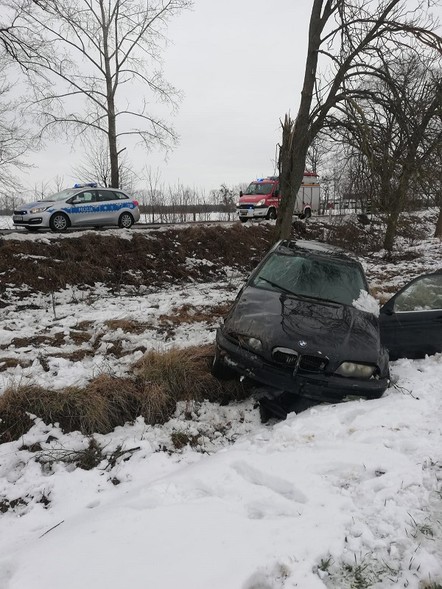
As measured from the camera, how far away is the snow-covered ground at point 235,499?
6.45 ft

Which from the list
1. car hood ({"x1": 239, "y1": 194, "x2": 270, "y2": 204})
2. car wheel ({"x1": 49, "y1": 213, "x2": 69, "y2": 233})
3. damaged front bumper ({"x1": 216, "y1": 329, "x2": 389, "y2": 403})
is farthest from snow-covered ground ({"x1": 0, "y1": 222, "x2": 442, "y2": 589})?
car hood ({"x1": 239, "y1": 194, "x2": 270, "y2": 204})

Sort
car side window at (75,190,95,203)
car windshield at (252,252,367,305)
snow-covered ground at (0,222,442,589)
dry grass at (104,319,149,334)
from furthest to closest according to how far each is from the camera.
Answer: car side window at (75,190,95,203)
dry grass at (104,319,149,334)
car windshield at (252,252,367,305)
snow-covered ground at (0,222,442,589)

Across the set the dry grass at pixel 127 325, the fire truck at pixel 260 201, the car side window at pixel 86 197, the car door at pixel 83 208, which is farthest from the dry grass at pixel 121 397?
the fire truck at pixel 260 201

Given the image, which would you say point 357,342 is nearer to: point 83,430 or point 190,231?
point 83,430

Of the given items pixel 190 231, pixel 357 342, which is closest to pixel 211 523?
pixel 357 342

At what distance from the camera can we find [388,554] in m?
2.04

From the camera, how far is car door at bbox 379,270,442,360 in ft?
15.8

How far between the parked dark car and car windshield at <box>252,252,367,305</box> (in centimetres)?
1

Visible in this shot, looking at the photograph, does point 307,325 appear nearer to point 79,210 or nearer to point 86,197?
point 79,210

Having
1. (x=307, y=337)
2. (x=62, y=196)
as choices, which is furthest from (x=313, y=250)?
(x=62, y=196)

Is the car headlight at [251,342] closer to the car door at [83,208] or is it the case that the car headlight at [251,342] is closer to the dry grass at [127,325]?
the dry grass at [127,325]

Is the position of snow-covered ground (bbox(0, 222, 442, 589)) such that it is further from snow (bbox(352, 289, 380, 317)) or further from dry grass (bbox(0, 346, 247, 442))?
snow (bbox(352, 289, 380, 317))

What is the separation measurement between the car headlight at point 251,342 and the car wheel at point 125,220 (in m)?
11.3

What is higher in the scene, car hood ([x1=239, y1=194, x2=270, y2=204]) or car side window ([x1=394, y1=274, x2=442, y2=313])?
car hood ([x1=239, y1=194, x2=270, y2=204])
